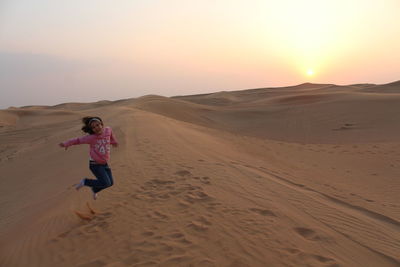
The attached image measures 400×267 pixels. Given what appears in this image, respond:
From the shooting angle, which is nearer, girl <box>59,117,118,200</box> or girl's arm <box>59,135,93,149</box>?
girl's arm <box>59,135,93,149</box>

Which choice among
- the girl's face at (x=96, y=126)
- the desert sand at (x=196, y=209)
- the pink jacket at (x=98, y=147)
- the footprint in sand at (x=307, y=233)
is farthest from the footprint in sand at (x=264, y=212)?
the girl's face at (x=96, y=126)

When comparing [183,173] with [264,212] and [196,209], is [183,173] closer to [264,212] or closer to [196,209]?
[196,209]

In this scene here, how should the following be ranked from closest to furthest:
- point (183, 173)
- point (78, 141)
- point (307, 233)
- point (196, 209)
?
1. point (307, 233)
2. point (78, 141)
3. point (196, 209)
4. point (183, 173)

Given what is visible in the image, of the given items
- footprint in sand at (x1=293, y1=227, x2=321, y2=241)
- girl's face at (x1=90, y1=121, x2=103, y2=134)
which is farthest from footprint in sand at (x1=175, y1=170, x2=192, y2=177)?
footprint in sand at (x1=293, y1=227, x2=321, y2=241)

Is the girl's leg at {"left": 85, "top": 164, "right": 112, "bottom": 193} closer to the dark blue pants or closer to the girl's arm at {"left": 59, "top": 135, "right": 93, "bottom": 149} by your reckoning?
the dark blue pants

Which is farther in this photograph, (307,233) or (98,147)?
(98,147)

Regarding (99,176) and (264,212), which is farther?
(99,176)

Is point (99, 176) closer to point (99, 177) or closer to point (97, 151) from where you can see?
point (99, 177)

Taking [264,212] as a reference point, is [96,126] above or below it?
above

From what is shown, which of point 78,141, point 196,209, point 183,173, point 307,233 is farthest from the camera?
point 183,173

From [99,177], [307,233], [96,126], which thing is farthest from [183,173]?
[307,233]

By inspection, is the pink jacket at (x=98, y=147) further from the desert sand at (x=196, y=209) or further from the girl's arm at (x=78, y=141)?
the desert sand at (x=196, y=209)

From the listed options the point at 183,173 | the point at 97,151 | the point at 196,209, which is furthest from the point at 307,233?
the point at 97,151

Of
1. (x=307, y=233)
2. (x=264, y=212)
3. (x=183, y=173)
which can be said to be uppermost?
(x=183, y=173)
